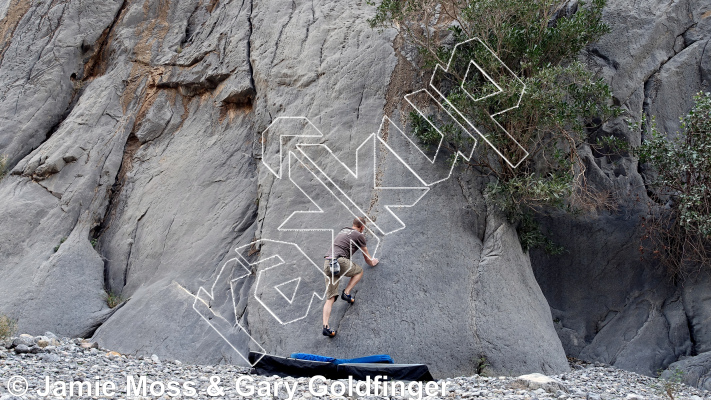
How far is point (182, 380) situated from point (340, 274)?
103 inches

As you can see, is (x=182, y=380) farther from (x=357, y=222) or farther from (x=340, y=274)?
(x=357, y=222)

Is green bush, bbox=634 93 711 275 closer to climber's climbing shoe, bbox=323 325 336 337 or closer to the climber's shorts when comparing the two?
the climber's shorts

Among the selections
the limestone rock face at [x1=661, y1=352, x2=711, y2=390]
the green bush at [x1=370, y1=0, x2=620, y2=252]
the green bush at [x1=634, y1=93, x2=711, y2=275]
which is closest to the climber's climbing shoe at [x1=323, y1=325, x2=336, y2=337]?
the green bush at [x1=370, y1=0, x2=620, y2=252]

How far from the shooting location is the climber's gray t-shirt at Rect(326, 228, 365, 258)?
865 centimetres

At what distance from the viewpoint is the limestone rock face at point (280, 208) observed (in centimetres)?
880

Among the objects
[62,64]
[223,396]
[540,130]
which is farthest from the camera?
[62,64]

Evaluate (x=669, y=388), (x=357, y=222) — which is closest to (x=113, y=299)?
(x=357, y=222)

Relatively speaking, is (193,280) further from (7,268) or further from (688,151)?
(688,151)

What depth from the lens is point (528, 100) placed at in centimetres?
887

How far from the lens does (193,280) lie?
1002 cm

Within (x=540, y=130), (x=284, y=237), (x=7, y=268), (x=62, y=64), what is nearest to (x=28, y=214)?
(x=7, y=268)

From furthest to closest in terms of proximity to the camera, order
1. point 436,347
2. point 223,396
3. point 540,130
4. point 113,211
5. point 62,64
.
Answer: point 62,64
point 113,211
point 540,130
point 436,347
point 223,396

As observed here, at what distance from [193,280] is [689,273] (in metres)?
8.23

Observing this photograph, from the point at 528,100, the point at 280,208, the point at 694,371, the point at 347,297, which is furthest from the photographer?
the point at 280,208
